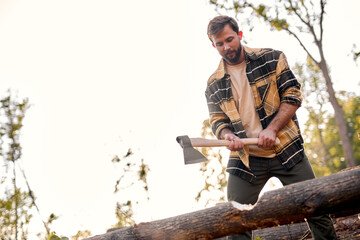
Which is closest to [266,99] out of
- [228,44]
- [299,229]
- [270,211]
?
[228,44]

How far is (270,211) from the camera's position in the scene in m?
2.22

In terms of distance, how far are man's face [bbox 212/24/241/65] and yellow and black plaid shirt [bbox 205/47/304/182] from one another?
12cm

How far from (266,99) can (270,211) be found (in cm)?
105

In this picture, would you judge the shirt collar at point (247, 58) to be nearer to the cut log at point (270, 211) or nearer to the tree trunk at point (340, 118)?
the cut log at point (270, 211)

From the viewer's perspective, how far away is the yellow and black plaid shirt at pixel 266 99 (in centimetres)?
266

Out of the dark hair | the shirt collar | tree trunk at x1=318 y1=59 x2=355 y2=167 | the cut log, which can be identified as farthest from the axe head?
tree trunk at x1=318 y1=59 x2=355 y2=167

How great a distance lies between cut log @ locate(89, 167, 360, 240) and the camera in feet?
6.92

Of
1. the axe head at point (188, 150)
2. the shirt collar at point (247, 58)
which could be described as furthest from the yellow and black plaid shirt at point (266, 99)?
the axe head at point (188, 150)

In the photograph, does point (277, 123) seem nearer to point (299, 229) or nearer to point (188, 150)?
point (188, 150)

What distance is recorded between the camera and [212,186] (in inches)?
382

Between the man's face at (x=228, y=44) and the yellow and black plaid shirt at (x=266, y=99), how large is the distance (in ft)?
0.39

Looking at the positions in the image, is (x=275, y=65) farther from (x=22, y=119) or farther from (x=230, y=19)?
(x=22, y=119)

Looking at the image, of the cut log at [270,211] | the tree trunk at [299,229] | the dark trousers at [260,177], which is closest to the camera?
the cut log at [270,211]

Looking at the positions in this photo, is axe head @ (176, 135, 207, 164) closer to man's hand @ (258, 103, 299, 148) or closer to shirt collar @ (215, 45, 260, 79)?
man's hand @ (258, 103, 299, 148)
